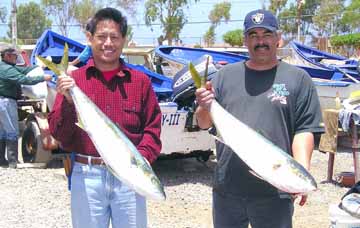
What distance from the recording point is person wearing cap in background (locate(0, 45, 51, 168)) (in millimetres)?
8641

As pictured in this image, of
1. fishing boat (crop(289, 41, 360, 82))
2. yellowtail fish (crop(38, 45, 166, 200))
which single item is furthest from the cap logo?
fishing boat (crop(289, 41, 360, 82))

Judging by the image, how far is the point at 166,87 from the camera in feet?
27.6

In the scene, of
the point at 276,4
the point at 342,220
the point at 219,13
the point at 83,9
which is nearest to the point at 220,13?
the point at 219,13

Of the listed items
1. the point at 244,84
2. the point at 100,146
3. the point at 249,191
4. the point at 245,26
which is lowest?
the point at 249,191

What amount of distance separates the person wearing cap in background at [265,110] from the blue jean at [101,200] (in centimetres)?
58

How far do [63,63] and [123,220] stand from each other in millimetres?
973

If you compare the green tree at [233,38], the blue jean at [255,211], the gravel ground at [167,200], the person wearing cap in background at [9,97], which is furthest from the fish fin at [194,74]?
the green tree at [233,38]

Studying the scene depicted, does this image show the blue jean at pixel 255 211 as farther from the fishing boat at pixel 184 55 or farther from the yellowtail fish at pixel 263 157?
the fishing boat at pixel 184 55

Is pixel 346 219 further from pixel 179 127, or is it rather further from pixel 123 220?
pixel 179 127

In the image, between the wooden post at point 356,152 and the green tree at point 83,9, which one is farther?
the green tree at point 83,9

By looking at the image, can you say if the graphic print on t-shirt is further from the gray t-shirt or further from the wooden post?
the wooden post

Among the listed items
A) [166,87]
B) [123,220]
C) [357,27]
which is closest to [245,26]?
[123,220]

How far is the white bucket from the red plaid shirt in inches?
66.3

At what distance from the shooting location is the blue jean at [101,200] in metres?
3.13
